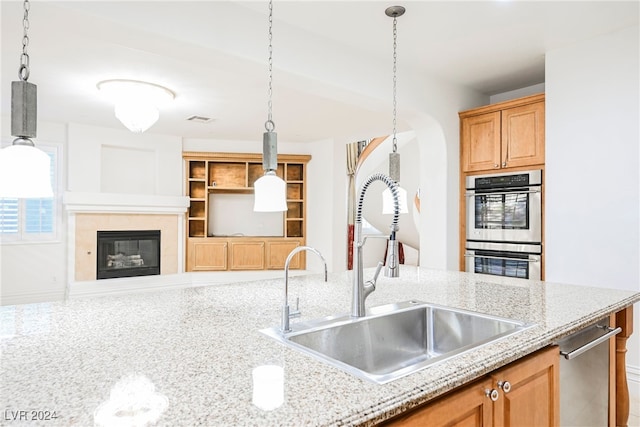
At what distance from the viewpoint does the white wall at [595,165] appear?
9.32ft

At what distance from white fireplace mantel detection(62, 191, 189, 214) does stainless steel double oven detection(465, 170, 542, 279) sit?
4.50 metres

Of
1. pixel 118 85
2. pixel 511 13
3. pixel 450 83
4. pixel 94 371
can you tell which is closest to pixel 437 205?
pixel 450 83

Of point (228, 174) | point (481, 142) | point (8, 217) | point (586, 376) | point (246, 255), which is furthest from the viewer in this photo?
point (228, 174)

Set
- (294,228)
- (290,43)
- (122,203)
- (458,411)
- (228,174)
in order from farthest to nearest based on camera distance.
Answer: (294,228), (228,174), (122,203), (290,43), (458,411)

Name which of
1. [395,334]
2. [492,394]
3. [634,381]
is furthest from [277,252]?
[492,394]

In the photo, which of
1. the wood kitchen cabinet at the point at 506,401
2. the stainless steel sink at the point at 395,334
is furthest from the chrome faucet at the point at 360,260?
the wood kitchen cabinet at the point at 506,401

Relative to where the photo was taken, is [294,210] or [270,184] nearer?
[270,184]

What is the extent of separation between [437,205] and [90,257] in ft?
16.0

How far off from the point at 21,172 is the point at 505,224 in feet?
11.5

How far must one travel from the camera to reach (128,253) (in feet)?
20.4

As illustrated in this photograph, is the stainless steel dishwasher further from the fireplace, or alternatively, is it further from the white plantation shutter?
the white plantation shutter

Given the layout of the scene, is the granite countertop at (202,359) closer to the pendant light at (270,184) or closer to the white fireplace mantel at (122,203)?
the pendant light at (270,184)

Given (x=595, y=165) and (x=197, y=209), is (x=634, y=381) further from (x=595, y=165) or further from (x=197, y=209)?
(x=197, y=209)

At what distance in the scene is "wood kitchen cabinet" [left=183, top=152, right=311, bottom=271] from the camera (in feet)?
22.1
